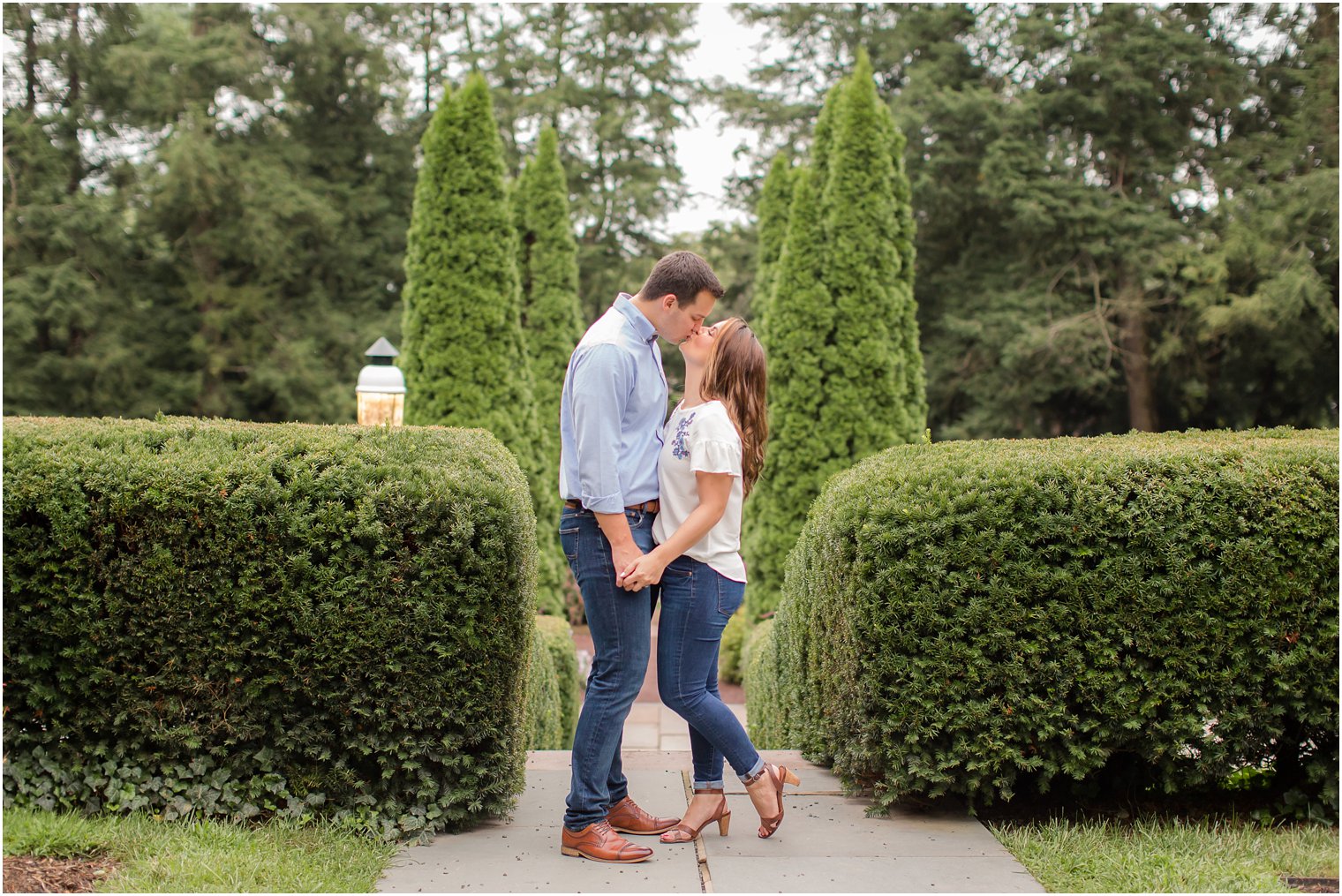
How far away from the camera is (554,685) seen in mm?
Answer: 6699

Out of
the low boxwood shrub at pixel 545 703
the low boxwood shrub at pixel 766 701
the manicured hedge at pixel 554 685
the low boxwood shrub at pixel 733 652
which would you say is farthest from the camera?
the low boxwood shrub at pixel 733 652

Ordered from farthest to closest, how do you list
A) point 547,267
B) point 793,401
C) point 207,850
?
point 547,267, point 793,401, point 207,850

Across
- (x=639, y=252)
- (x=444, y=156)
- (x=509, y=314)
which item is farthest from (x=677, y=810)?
(x=639, y=252)

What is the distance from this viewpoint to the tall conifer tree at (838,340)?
9.03 meters

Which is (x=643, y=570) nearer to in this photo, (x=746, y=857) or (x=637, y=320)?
(x=637, y=320)

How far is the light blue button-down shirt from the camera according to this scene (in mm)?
2861

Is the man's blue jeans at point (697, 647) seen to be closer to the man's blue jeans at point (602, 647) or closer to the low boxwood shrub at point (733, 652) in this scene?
the man's blue jeans at point (602, 647)

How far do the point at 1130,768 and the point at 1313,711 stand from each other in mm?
642

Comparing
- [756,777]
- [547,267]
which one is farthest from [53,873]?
[547,267]

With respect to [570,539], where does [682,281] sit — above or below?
above

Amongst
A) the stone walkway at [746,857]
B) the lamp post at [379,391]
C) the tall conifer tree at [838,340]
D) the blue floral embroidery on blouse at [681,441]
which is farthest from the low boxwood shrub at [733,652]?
the blue floral embroidery on blouse at [681,441]

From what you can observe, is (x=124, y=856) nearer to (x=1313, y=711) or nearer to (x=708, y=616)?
(x=708, y=616)

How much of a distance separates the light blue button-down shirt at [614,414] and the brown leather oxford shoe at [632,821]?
102 cm

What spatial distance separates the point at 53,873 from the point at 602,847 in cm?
154
